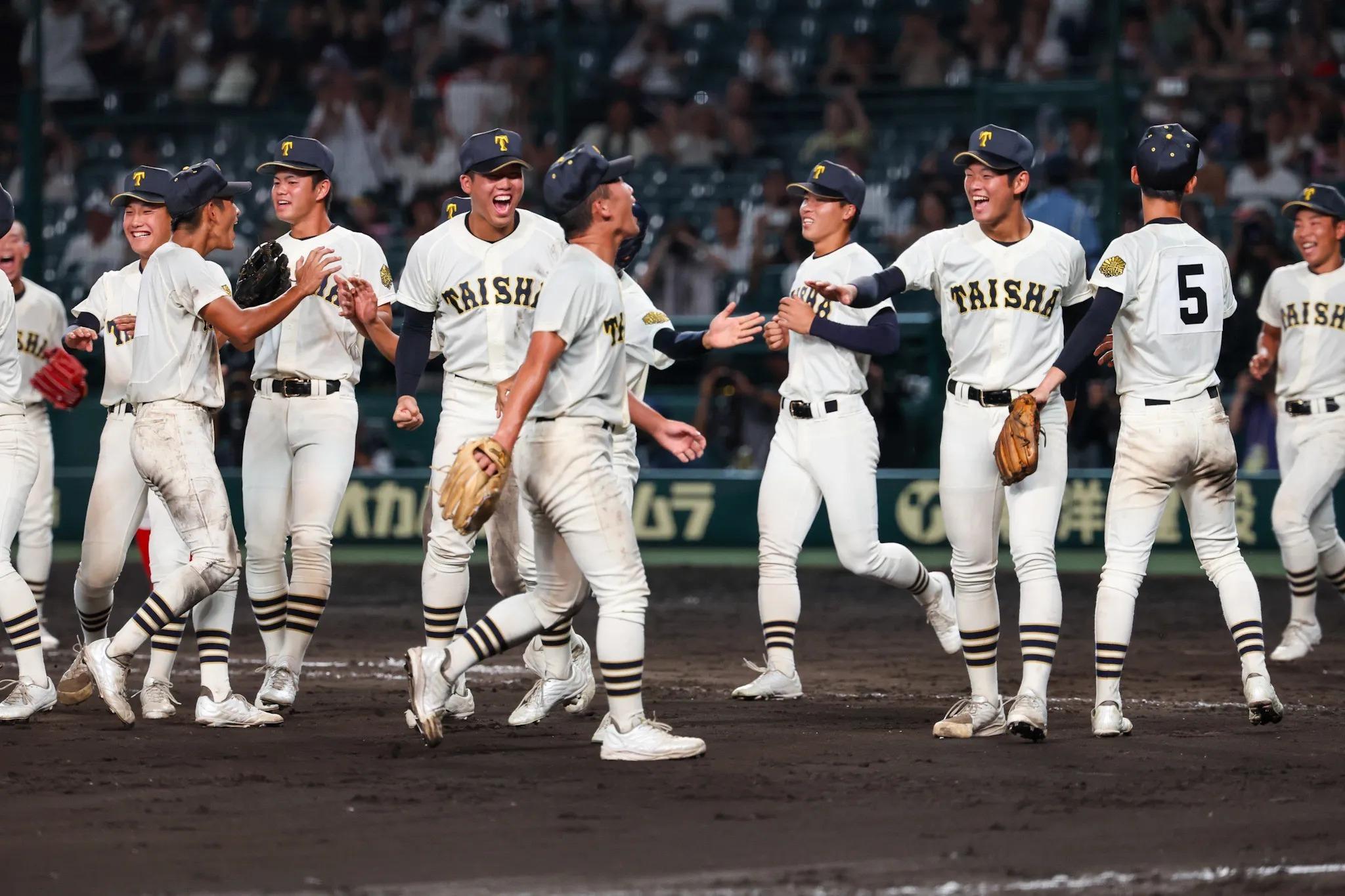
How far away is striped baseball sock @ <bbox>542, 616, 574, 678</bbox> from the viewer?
750 centimetres

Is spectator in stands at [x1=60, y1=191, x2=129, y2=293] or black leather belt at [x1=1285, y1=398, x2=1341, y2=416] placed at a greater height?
spectator in stands at [x1=60, y1=191, x2=129, y2=293]

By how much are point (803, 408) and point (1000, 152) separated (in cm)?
160

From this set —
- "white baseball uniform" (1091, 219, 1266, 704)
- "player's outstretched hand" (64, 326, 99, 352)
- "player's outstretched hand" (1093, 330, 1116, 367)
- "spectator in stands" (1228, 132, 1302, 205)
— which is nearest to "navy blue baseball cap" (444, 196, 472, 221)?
"player's outstretched hand" (64, 326, 99, 352)

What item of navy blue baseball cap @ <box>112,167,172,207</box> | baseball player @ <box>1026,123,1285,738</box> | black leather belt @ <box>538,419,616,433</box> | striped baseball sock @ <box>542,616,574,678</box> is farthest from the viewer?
navy blue baseball cap @ <box>112,167,172,207</box>

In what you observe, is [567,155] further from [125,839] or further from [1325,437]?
[1325,437]

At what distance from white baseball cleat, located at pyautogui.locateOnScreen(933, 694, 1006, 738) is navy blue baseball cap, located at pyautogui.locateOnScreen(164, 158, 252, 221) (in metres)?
3.53

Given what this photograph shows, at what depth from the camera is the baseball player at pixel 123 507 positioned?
768 centimetres

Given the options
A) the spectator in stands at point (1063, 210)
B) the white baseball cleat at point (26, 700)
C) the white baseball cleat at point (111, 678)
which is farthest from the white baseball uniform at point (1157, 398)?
the spectator in stands at point (1063, 210)

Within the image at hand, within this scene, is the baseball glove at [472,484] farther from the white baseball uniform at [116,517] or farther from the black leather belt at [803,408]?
the black leather belt at [803,408]

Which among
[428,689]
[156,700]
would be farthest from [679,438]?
[156,700]

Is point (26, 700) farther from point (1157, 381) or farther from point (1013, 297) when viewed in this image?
point (1157, 381)

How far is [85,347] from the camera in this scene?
27.3 feet

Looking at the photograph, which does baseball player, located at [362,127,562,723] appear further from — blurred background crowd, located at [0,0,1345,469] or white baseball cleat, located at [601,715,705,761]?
blurred background crowd, located at [0,0,1345,469]

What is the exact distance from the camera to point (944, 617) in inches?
349
